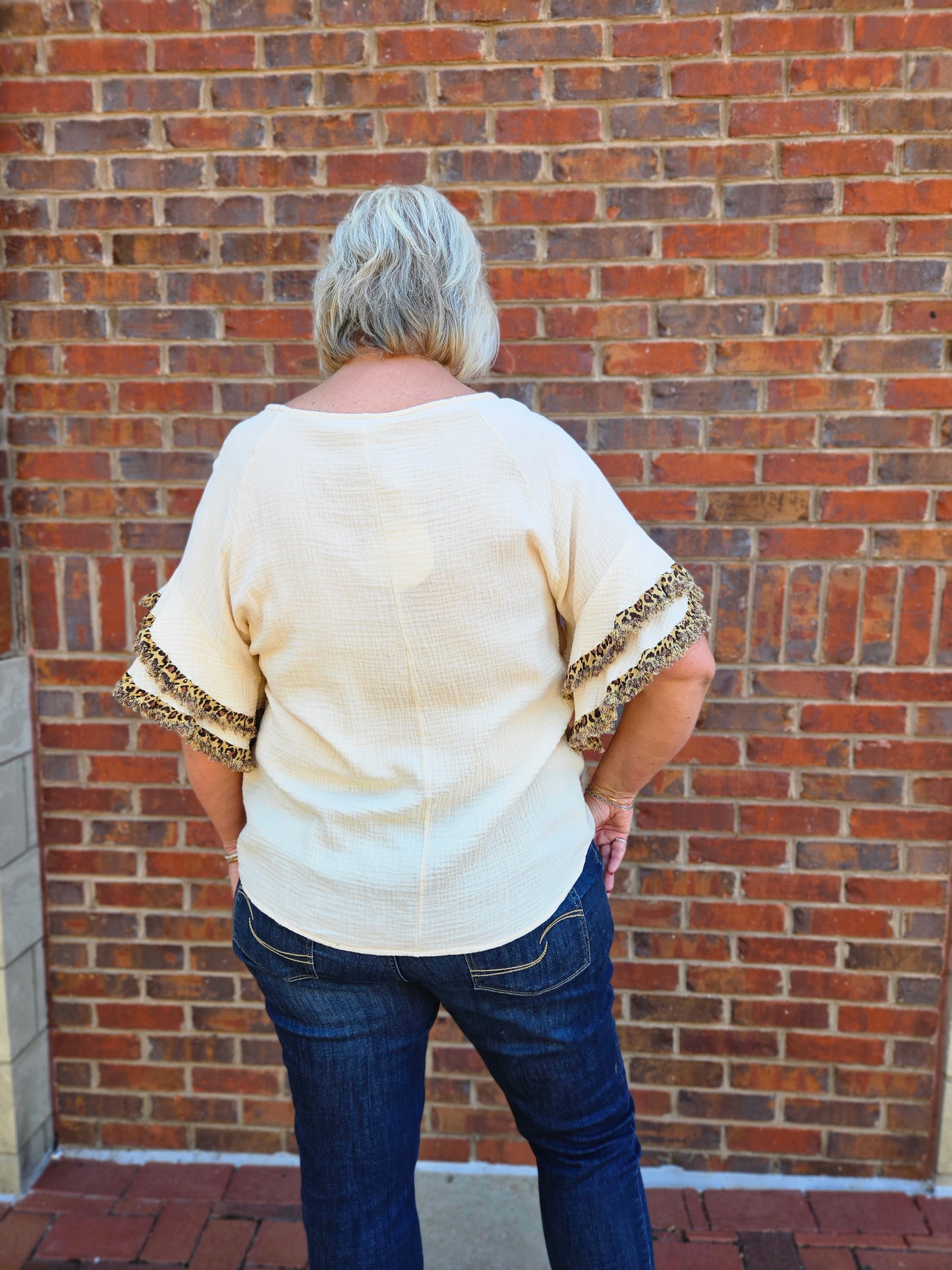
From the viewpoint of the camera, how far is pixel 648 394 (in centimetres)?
218

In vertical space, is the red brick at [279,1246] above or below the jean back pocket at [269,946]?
below

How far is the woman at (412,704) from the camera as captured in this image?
1304 mm

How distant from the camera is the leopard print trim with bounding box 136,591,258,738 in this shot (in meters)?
1.46

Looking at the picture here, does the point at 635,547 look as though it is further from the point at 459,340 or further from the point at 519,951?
the point at 519,951

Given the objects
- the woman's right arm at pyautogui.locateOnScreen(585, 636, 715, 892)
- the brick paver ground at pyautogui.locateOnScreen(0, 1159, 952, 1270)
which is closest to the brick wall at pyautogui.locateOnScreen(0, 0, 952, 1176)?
the brick paver ground at pyautogui.locateOnScreen(0, 1159, 952, 1270)

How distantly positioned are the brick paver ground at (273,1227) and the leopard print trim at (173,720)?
1389 mm

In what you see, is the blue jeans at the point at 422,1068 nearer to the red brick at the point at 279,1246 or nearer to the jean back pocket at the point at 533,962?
the jean back pocket at the point at 533,962

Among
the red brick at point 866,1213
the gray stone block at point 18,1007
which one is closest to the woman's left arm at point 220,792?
the gray stone block at point 18,1007

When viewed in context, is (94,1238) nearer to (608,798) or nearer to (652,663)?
(608,798)

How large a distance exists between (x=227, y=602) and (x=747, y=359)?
135cm

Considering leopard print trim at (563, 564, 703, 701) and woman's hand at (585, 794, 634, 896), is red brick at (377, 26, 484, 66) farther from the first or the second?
woman's hand at (585, 794, 634, 896)

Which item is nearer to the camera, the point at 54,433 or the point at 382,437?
the point at 382,437

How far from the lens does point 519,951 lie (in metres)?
1.39

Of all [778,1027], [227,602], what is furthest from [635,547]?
[778,1027]
